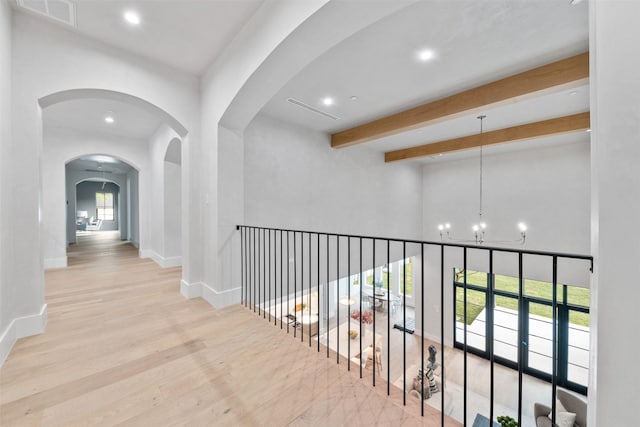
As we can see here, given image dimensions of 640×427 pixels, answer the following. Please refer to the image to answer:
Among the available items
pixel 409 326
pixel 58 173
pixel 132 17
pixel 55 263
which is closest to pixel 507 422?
pixel 409 326

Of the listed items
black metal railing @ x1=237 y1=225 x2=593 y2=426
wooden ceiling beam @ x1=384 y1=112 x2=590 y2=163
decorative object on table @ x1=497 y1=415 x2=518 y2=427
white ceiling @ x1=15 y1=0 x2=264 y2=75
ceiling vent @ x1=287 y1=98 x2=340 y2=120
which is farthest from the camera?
wooden ceiling beam @ x1=384 y1=112 x2=590 y2=163

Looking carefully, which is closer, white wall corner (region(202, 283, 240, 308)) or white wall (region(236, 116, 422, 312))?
white wall corner (region(202, 283, 240, 308))

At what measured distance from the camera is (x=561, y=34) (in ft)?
7.80

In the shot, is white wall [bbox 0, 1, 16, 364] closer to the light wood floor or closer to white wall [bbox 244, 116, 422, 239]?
the light wood floor

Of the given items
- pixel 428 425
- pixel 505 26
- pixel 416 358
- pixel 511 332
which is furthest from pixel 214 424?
pixel 511 332

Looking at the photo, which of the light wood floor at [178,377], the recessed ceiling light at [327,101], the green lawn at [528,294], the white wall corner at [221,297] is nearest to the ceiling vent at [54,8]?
the recessed ceiling light at [327,101]

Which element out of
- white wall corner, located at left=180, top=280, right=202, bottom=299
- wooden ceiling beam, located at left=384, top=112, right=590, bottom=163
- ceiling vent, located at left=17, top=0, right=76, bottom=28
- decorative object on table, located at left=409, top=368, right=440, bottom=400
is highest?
ceiling vent, located at left=17, top=0, right=76, bottom=28

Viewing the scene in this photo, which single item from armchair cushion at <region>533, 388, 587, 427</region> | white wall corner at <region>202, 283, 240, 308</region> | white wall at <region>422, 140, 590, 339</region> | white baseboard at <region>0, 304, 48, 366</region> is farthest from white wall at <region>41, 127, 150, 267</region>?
armchair cushion at <region>533, 388, 587, 427</region>

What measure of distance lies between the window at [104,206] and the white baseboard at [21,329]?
1492cm

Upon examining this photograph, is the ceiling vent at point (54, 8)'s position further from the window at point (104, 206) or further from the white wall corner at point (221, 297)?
the window at point (104, 206)

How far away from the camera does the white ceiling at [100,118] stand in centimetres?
427

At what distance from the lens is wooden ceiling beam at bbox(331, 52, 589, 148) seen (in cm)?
272

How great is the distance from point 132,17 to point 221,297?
3.03m

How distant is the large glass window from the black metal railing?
0.40 meters
